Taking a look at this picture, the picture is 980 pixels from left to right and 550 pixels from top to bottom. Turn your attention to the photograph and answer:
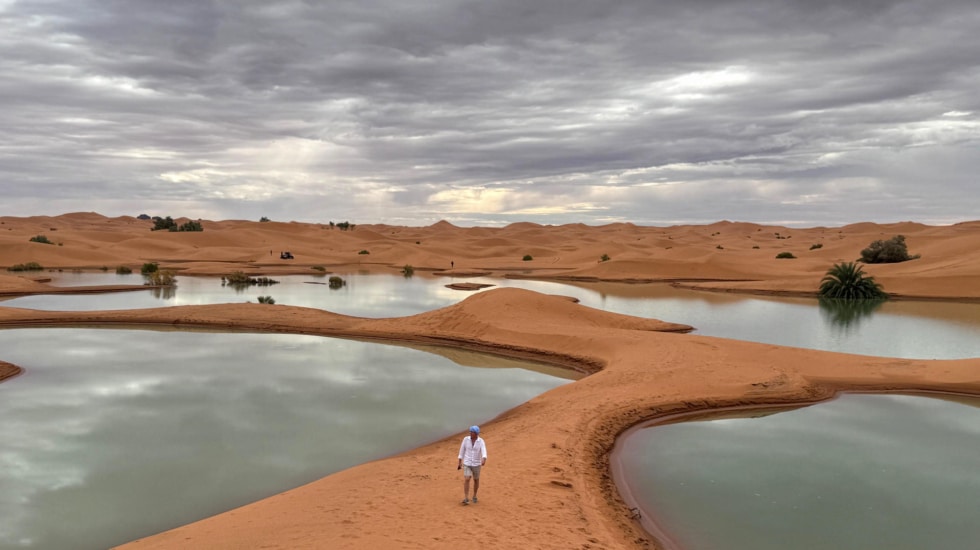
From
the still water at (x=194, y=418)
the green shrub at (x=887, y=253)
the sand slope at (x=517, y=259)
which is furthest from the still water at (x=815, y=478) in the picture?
the green shrub at (x=887, y=253)

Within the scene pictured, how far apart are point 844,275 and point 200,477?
149 feet

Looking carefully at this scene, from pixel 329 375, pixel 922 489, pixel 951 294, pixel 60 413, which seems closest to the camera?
pixel 922 489

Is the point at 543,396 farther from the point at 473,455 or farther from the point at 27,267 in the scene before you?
the point at 27,267

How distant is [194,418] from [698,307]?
104 ft

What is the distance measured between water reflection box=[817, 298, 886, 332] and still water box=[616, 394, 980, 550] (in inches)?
636

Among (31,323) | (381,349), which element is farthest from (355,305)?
(31,323)

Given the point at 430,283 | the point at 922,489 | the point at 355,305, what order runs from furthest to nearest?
the point at 430,283, the point at 355,305, the point at 922,489

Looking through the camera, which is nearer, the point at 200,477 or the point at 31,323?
the point at 200,477

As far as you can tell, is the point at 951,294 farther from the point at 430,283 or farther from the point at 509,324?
the point at 430,283

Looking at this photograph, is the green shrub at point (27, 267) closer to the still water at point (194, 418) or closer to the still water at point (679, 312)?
the still water at point (679, 312)

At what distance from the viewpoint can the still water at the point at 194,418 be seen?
10367 mm

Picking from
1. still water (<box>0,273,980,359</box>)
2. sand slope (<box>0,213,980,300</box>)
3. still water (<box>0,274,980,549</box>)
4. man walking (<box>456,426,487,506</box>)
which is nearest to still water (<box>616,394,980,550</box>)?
still water (<box>0,274,980,549</box>)

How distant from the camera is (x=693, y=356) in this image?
21.1 m

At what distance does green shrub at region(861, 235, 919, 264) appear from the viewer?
60.8 meters
